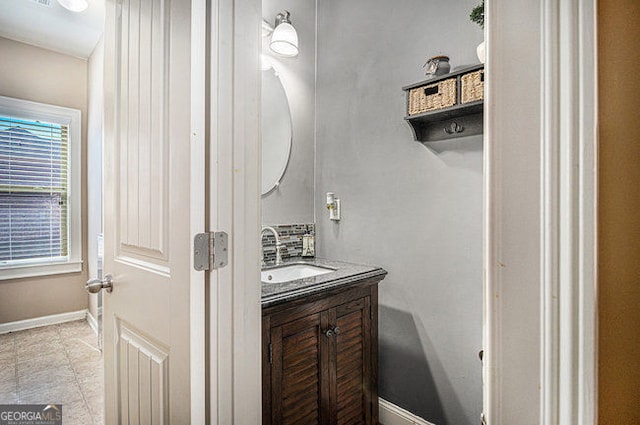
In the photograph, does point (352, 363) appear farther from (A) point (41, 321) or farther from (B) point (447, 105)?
(A) point (41, 321)

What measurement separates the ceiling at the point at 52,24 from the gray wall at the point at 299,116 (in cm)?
159

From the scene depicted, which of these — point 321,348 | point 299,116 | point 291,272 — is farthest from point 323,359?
point 299,116

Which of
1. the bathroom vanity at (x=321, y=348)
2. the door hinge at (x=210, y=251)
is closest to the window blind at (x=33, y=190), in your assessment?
the bathroom vanity at (x=321, y=348)

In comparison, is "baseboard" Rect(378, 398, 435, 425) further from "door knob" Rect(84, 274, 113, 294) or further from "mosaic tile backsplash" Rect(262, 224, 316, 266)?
"door knob" Rect(84, 274, 113, 294)

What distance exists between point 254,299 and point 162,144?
52 centimetres

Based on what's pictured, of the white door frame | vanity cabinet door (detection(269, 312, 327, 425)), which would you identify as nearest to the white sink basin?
vanity cabinet door (detection(269, 312, 327, 425))

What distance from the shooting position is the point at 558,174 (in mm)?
377

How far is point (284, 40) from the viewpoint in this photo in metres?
1.90

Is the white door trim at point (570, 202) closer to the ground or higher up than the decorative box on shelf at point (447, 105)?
closer to the ground

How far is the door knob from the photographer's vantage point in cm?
113

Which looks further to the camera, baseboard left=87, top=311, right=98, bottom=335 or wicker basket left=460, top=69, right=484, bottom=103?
baseboard left=87, top=311, right=98, bottom=335

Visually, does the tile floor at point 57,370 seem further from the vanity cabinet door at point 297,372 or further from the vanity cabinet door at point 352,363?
the vanity cabinet door at point 352,363

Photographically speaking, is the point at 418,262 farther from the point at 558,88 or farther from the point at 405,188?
the point at 558,88

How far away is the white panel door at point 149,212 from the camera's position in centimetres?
86
